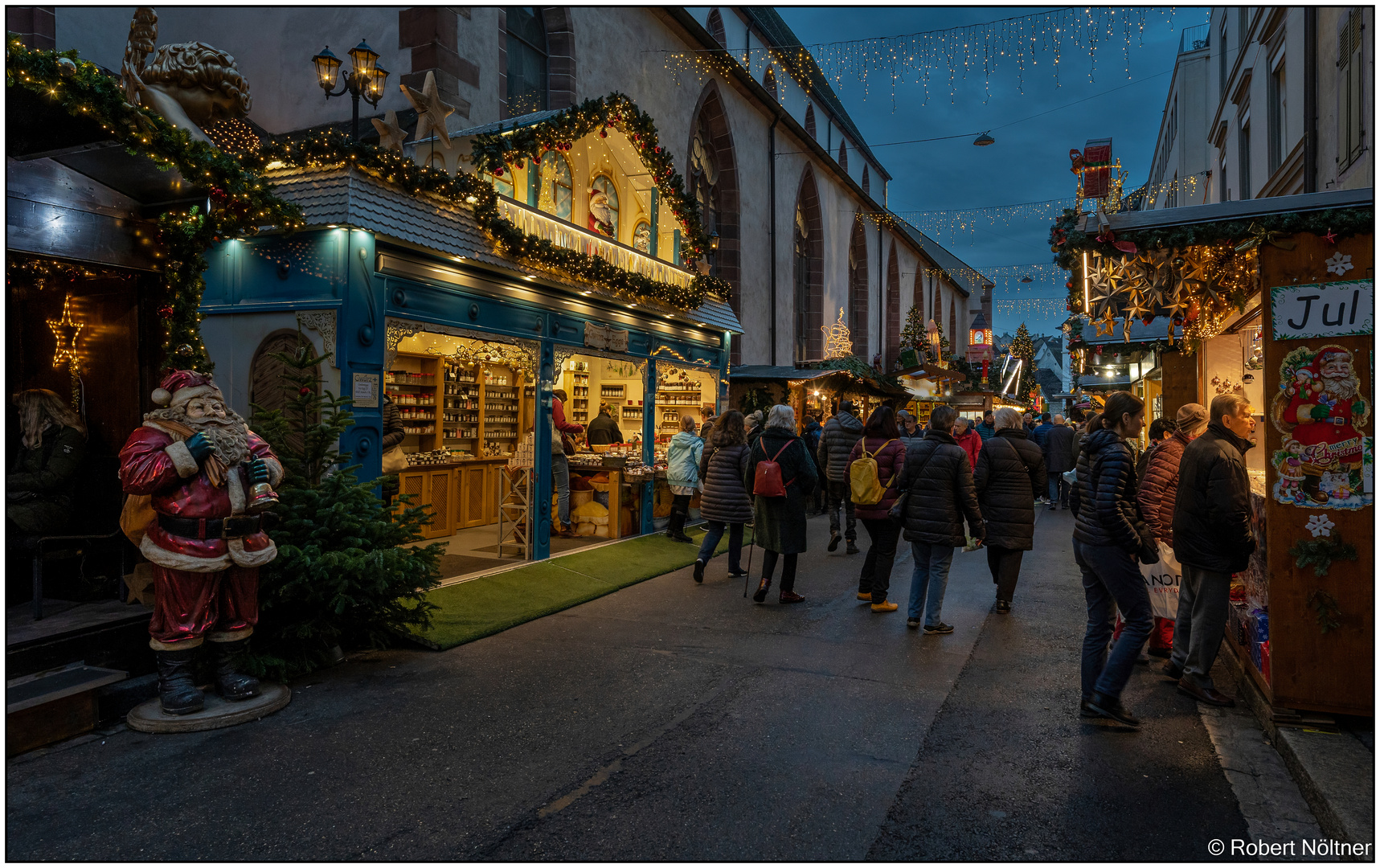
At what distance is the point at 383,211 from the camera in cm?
746

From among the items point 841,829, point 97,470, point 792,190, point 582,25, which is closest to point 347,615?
point 97,470

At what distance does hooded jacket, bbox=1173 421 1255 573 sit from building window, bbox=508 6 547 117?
10.6 meters

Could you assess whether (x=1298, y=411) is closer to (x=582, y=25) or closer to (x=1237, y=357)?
(x=1237, y=357)

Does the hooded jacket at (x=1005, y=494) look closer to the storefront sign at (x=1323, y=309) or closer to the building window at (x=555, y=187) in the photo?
the storefront sign at (x=1323, y=309)

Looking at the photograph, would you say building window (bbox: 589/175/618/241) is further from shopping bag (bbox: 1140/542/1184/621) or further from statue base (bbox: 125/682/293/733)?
shopping bag (bbox: 1140/542/1184/621)

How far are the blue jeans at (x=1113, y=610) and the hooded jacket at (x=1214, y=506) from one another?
0.47 meters

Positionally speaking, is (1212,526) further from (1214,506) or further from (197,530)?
(197,530)

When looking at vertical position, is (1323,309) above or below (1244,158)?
below

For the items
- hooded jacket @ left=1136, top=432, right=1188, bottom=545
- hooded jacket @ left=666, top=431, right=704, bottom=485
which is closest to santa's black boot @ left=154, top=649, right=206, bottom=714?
hooded jacket @ left=1136, top=432, right=1188, bottom=545

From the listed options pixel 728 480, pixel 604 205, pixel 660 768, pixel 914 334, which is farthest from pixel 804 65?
pixel 660 768

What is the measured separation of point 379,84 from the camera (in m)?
9.11

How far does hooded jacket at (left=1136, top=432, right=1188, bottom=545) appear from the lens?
5.90 meters

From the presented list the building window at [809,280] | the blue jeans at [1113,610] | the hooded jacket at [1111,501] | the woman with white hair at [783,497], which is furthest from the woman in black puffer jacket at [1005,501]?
the building window at [809,280]

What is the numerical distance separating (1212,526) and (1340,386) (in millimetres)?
1015
